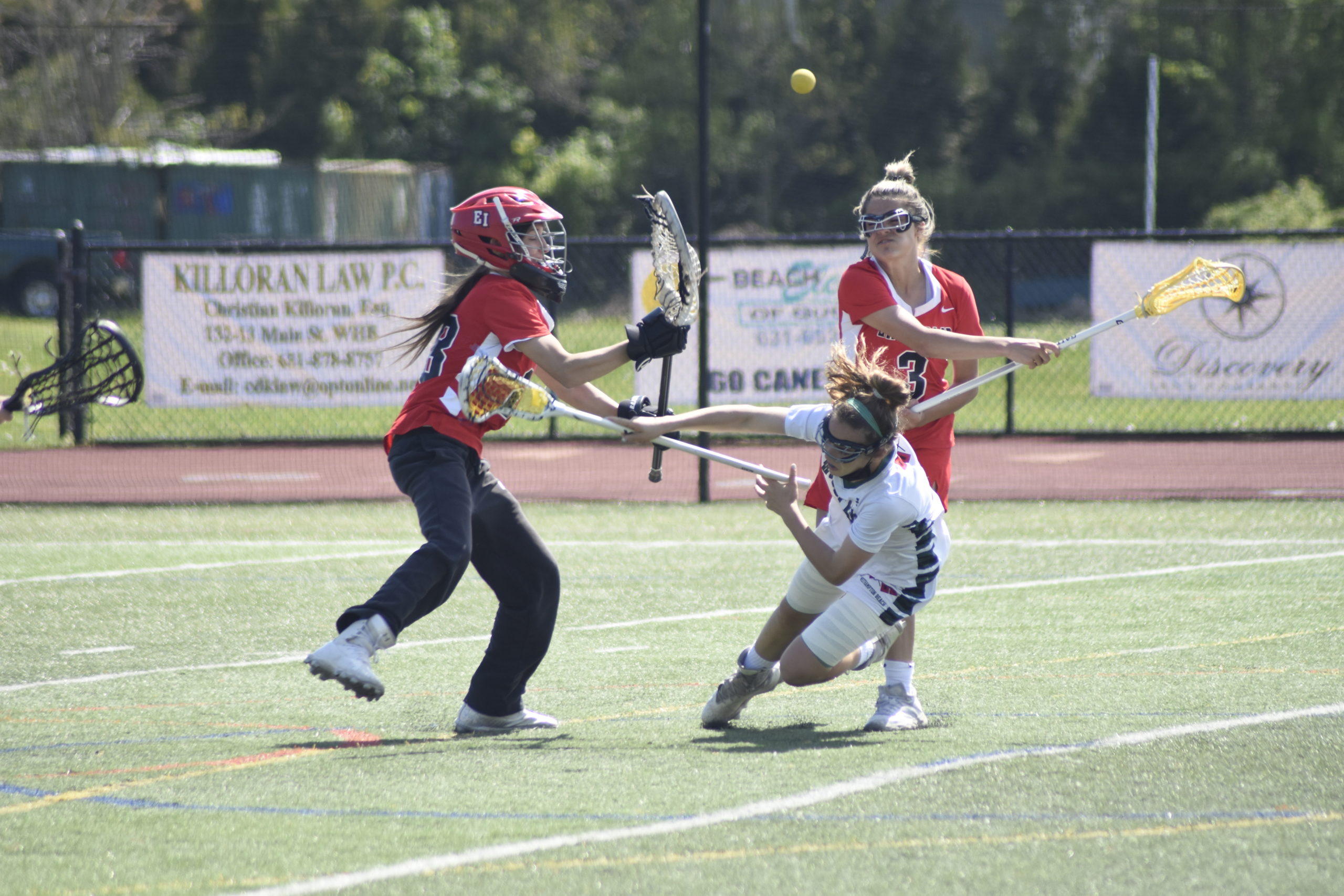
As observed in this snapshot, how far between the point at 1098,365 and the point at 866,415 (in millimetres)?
9674

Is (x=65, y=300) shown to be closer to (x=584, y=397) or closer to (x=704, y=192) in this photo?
(x=704, y=192)

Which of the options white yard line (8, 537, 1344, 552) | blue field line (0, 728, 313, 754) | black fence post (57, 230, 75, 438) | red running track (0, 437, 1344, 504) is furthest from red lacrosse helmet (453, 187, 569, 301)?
black fence post (57, 230, 75, 438)

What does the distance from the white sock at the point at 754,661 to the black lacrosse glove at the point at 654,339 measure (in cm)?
109

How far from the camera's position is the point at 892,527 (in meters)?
4.99

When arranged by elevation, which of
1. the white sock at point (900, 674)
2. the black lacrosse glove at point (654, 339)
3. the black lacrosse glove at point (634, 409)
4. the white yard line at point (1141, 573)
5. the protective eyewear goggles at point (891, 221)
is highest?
the protective eyewear goggles at point (891, 221)

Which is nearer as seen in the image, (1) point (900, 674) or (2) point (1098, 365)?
(1) point (900, 674)

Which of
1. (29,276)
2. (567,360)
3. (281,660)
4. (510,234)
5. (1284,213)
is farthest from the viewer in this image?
(1284,213)

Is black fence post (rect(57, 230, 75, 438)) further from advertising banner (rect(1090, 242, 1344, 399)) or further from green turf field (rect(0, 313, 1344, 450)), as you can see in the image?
advertising banner (rect(1090, 242, 1344, 399))

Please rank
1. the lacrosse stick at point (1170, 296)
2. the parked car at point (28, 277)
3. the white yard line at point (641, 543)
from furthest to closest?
the parked car at point (28, 277) < the white yard line at point (641, 543) < the lacrosse stick at point (1170, 296)

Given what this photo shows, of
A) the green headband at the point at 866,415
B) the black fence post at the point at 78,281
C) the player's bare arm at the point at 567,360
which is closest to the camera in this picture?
the green headband at the point at 866,415

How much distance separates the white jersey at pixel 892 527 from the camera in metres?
4.99

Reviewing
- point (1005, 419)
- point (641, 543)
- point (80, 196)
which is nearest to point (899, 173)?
point (641, 543)

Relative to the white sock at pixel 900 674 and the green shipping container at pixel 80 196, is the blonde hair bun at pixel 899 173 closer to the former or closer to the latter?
the white sock at pixel 900 674

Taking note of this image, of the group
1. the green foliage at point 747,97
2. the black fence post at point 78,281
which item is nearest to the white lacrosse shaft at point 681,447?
the black fence post at point 78,281
